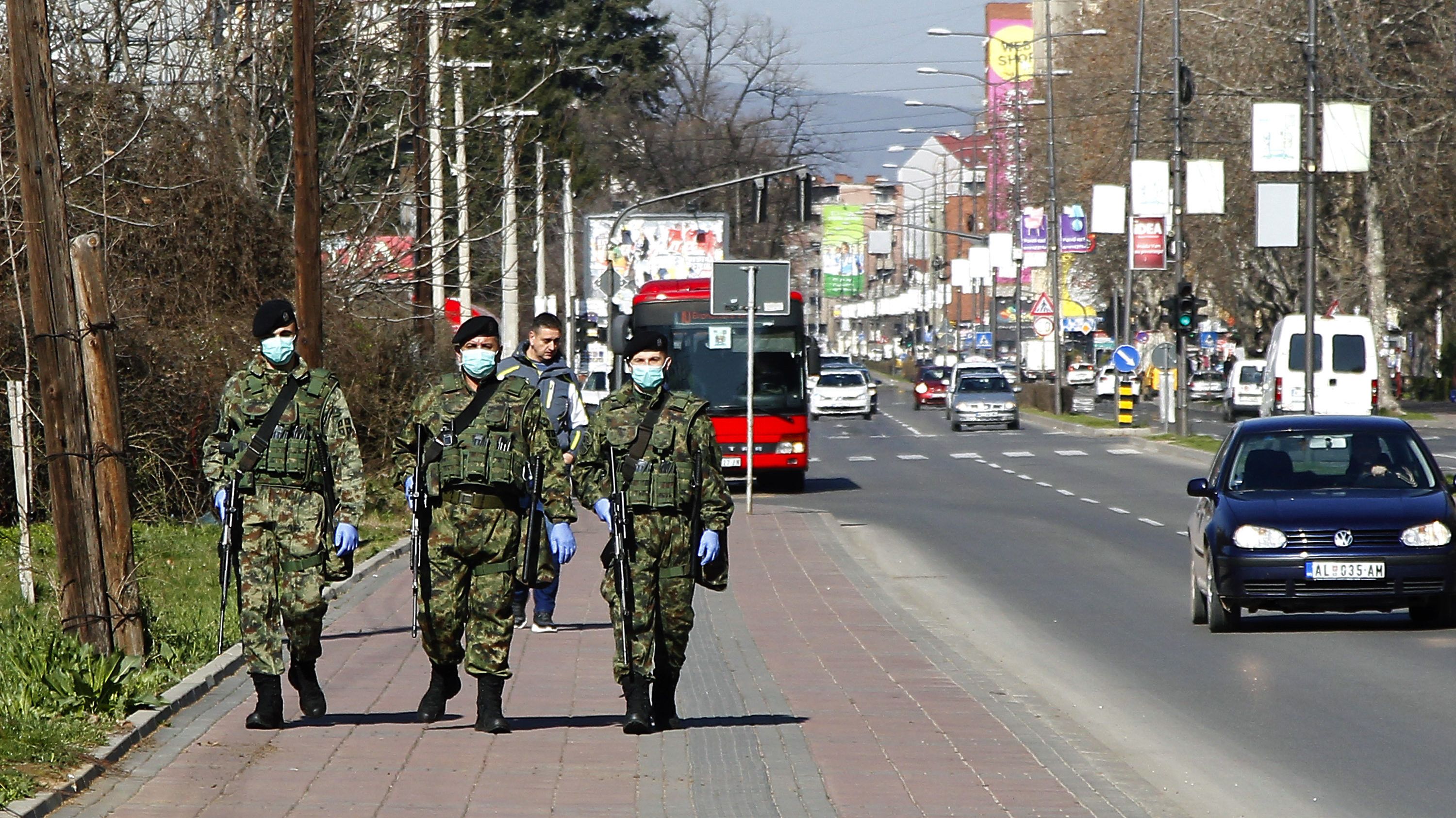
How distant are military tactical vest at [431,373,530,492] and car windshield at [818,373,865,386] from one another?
2280 inches

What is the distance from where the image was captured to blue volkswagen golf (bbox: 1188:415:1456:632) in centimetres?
1285

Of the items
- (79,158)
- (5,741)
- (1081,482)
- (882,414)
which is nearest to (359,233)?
(79,158)

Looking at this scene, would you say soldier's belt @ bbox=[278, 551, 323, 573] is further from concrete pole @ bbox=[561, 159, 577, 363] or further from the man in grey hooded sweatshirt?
concrete pole @ bbox=[561, 159, 577, 363]

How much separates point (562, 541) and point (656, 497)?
1.37 ft

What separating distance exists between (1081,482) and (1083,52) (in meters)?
44.0

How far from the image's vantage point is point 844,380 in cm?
6644

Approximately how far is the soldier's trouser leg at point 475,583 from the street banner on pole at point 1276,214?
3077 cm

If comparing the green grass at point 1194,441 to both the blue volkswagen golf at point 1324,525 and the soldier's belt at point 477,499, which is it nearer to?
the blue volkswagen golf at point 1324,525

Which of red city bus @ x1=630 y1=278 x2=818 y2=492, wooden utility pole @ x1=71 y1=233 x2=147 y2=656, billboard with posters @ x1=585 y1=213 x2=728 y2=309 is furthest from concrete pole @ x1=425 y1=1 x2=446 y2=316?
billboard with posters @ x1=585 y1=213 x2=728 y2=309

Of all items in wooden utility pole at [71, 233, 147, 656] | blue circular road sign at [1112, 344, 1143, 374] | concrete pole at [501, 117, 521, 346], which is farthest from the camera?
blue circular road sign at [1112, 344, 1143, 374]

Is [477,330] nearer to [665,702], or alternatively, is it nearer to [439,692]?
[439,692]

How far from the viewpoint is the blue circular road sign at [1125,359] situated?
174ft

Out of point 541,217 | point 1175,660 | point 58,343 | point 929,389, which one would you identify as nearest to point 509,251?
point 541,217

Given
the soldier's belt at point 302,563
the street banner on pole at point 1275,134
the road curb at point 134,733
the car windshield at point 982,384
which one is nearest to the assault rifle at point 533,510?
the soldier's belt at point 302,563
